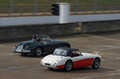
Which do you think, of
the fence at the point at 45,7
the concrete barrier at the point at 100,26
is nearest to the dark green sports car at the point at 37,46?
the fence at the point at 45,7

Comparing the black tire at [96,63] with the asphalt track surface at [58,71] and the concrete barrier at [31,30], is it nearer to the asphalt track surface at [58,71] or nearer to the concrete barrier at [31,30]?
the asphalt track surface at [58,71]

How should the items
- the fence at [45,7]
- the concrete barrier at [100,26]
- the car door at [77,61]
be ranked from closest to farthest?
1. the car door at [77,61]
2. the fence at [45,7]
3. the concrete barrier at [100,26]

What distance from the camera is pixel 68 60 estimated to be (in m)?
15.7

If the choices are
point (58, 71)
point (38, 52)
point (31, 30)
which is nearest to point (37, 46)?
point (38, 52)

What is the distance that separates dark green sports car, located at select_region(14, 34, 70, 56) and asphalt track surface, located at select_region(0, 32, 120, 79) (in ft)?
1.32

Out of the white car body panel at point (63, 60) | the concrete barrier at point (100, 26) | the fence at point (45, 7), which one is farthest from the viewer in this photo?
the concrete barrier at point (100, 26)

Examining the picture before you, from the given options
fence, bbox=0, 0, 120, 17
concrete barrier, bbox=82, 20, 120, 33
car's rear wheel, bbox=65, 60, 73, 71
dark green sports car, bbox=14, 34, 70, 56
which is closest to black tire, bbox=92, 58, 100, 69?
car's rear wheel, bbox=65, 60, 73, 71

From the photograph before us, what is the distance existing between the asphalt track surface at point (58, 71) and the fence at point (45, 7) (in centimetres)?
546

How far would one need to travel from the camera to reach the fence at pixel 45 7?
3006 centimetres

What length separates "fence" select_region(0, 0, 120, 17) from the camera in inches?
1184

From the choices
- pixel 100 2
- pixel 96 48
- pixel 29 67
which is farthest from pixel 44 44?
pixel 100 2

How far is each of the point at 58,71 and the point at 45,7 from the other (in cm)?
1858

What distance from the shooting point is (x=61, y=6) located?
3133cm

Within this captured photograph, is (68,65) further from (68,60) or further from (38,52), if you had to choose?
(38,52)
